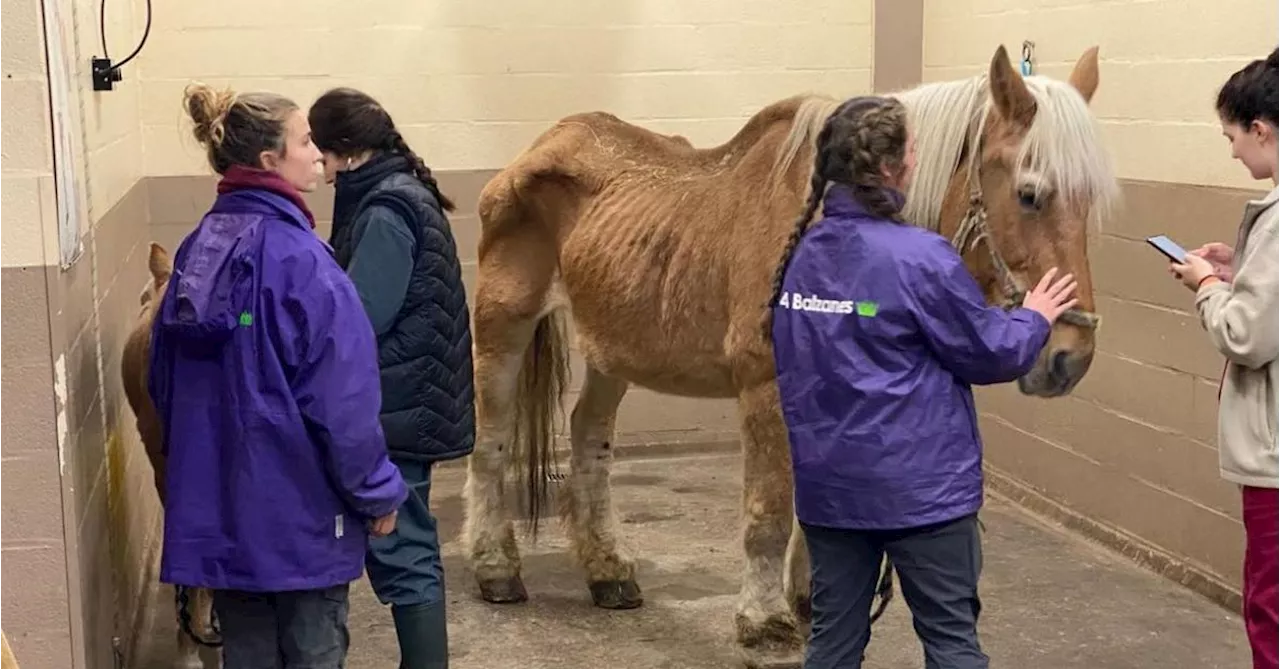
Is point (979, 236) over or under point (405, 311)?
→ over

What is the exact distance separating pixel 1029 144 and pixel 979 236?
21cm

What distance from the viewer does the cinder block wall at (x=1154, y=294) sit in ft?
12.3

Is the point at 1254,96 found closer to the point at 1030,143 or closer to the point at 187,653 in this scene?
the point at 1030,143

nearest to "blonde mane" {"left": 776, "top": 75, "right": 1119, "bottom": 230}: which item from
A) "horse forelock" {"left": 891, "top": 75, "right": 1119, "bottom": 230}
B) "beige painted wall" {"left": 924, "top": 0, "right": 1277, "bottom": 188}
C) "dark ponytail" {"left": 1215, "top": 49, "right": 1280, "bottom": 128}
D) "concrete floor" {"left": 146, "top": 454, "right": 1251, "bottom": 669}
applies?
"horse forelock" {"left": 891, "top": 75, "right": 1119, "bottom": 230}

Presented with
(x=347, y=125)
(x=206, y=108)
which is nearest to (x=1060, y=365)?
(x=347, y=125)

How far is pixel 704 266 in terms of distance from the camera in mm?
3408

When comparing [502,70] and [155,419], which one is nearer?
[155,419]

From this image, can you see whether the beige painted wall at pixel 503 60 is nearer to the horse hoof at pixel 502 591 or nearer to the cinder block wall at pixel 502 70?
the cinder block wall at pixel 502 70

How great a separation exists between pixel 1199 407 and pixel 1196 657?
0.81m

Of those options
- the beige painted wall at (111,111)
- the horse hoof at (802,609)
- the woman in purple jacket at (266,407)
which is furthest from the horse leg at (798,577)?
the beige painted wall at (111,111)

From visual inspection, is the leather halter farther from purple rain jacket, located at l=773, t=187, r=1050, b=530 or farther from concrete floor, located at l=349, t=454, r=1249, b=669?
concrete floor, located at l=349, t=454, r=1249, b=669

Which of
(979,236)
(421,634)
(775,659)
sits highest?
(979,236)

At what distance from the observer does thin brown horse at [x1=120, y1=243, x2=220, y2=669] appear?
9.62 ft

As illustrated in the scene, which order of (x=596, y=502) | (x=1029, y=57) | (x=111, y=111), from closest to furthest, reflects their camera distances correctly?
(x=111, y=111) → (x=596, y=502) → (x=1029, y=57)
